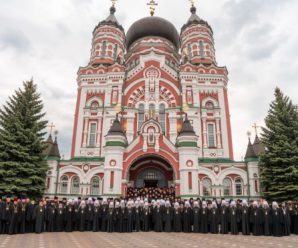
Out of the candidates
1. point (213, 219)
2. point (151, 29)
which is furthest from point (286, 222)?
point (151, 29)

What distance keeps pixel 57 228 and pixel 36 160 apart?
22.9 feet

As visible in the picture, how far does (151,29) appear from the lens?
33.1m

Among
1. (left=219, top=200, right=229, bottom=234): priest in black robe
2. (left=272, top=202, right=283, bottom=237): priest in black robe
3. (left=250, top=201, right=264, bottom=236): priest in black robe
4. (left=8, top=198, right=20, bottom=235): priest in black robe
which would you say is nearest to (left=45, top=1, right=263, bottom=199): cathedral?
(left=219, top=200, right=229, bottom=234): priest in black robe

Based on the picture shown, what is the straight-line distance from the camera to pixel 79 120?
26.4 metres

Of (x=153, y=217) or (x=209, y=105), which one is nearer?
A: (x=153, y=217)

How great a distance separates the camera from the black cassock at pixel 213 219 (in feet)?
39.7

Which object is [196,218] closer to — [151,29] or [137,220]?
[137,220]

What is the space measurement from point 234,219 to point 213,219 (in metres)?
0.91

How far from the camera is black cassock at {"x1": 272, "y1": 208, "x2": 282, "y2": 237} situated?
37.6 ft

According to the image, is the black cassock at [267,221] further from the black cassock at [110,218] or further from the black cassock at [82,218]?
the black cassock at [82,218]

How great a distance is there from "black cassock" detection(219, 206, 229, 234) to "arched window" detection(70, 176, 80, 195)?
14119 millimetres

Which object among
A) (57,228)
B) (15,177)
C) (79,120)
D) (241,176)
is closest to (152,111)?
(79,120)

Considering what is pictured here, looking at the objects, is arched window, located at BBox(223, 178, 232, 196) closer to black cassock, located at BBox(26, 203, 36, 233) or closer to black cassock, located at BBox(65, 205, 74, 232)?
black cassock, located at BBox(65, 205, 74, 232)

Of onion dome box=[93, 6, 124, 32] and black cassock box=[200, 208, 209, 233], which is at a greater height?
onion dome box=[93, 6, 124, 32]
